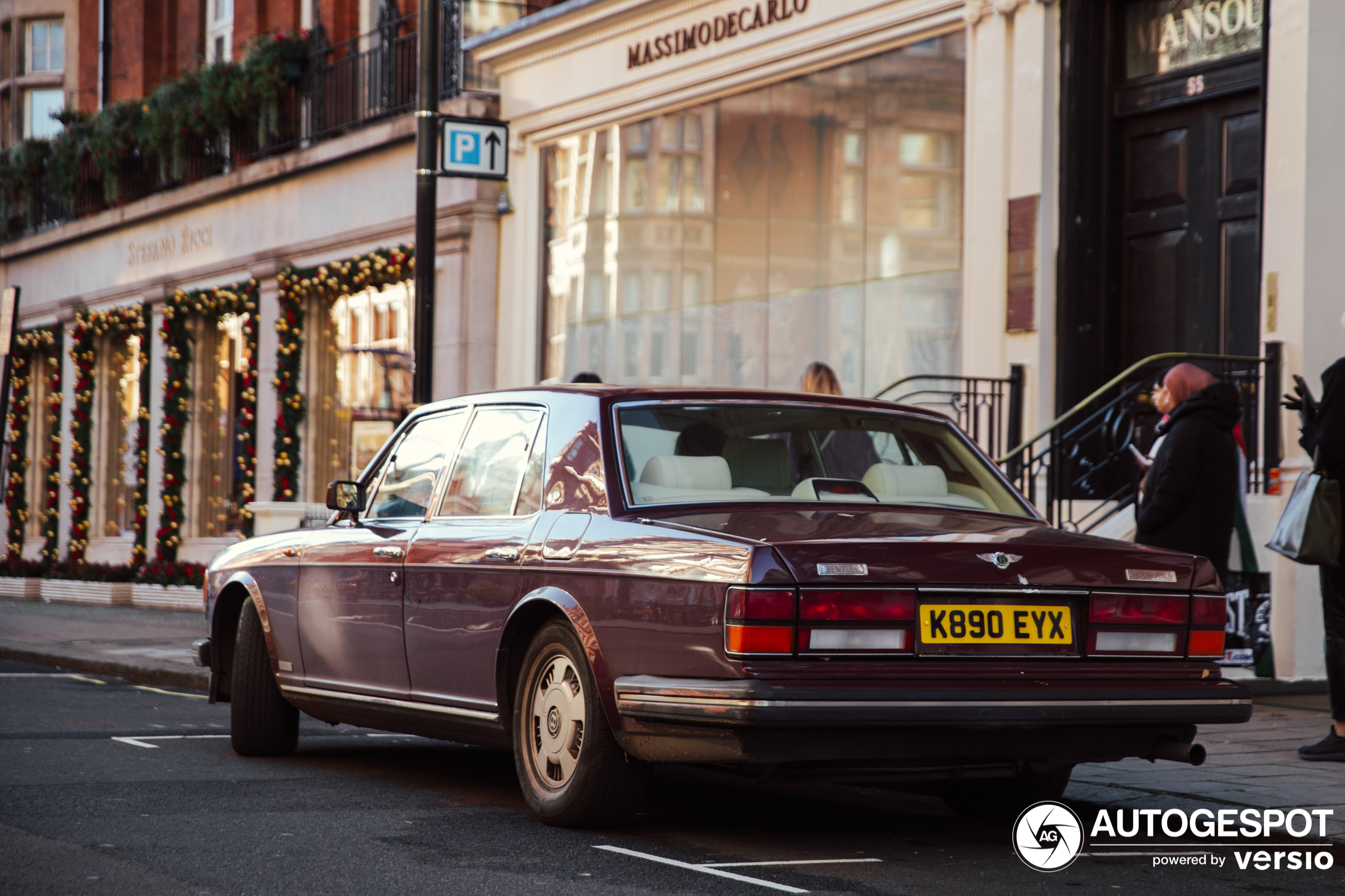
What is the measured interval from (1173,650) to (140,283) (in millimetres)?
23742

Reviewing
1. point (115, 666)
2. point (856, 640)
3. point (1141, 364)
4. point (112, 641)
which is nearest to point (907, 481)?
point (856, 640)

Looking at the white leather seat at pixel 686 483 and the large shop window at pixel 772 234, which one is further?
the large shop window at pixel 772 234

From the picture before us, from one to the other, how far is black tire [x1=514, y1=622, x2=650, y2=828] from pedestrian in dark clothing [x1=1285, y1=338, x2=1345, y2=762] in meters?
3.39

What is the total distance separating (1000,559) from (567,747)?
5.15ft

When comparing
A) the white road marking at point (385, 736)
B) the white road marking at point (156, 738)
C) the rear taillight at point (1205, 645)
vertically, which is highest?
the rear taillight at point (1205, 645)

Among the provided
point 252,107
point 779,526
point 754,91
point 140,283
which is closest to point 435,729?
point 779,526

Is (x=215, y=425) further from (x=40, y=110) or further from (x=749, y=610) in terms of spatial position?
(x=749, y=610)

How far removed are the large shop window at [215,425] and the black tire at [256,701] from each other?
57.5 ft

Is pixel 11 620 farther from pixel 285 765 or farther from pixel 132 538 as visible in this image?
pixel 285 765

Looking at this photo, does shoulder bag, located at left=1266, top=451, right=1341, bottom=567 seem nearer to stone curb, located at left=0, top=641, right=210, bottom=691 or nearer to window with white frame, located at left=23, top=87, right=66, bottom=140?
stone curb, located at left=0, top=641, right=210, bottom=691

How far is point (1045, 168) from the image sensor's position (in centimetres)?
1330

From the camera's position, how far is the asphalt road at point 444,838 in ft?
16.7

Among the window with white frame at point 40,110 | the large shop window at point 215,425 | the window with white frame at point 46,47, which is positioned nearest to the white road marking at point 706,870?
the large shop window at point 215,425

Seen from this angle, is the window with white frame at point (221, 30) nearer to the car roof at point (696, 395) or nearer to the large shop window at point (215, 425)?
the large shop window at point (215, 425)
